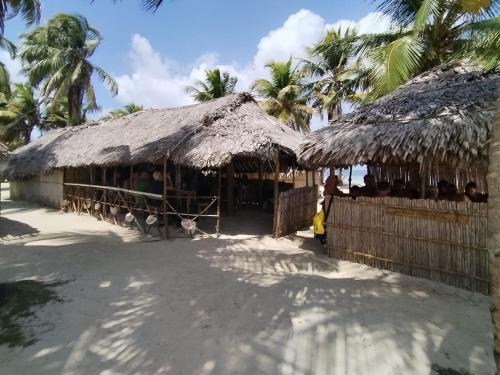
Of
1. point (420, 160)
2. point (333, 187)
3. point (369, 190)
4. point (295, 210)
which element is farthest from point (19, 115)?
point (420, 160)

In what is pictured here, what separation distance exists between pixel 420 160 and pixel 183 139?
5919 mm

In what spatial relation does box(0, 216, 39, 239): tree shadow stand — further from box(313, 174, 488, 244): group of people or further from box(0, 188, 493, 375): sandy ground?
box(313, 174, 488, 244): group of people

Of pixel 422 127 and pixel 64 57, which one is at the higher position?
pixel 64 57

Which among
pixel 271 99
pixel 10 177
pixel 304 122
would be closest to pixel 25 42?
pixel 10 177

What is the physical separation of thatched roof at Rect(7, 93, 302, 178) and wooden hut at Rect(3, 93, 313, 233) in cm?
3

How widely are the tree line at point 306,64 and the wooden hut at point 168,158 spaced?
11.4ft

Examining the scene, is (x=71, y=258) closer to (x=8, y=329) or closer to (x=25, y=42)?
(x=8, y=329)

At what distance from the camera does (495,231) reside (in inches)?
73.5

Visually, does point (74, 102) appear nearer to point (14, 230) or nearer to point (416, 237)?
point (14, 230)

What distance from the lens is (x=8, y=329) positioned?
379cm

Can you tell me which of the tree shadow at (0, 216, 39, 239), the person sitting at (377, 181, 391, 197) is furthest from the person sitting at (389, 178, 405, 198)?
the tree shadow at (0, 216, 39, 239)

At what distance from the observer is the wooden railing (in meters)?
8.66

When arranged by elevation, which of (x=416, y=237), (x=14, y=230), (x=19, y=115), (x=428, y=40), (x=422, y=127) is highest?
(x=19, y=115)

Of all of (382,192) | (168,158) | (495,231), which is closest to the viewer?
(495,231)
